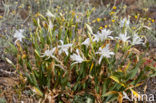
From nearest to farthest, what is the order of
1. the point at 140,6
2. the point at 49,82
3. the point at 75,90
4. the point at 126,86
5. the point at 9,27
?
the point at 126,86, the point at 49,82, the point at 75,90, the point at 9,27, the point at 140,6

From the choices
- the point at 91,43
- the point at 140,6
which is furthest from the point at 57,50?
the point at 140,6

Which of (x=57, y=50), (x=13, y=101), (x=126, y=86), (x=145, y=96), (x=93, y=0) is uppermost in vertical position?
(x=93, y=0)

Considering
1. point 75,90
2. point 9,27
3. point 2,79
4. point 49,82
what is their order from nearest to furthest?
1. point 49,82
2. point 75,90
3. point 2,79
4. point 9,27

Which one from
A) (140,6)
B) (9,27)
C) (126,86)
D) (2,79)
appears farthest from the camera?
(140,6)

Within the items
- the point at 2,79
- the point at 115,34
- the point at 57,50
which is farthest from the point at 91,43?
the point at 115,34

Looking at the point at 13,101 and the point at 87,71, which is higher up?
the point at 87,71

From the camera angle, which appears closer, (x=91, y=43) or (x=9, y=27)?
(x=91, y=43)

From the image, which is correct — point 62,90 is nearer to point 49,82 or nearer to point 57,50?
point 49,82

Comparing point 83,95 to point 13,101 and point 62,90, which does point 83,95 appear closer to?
point 62,90

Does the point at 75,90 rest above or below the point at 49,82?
below
